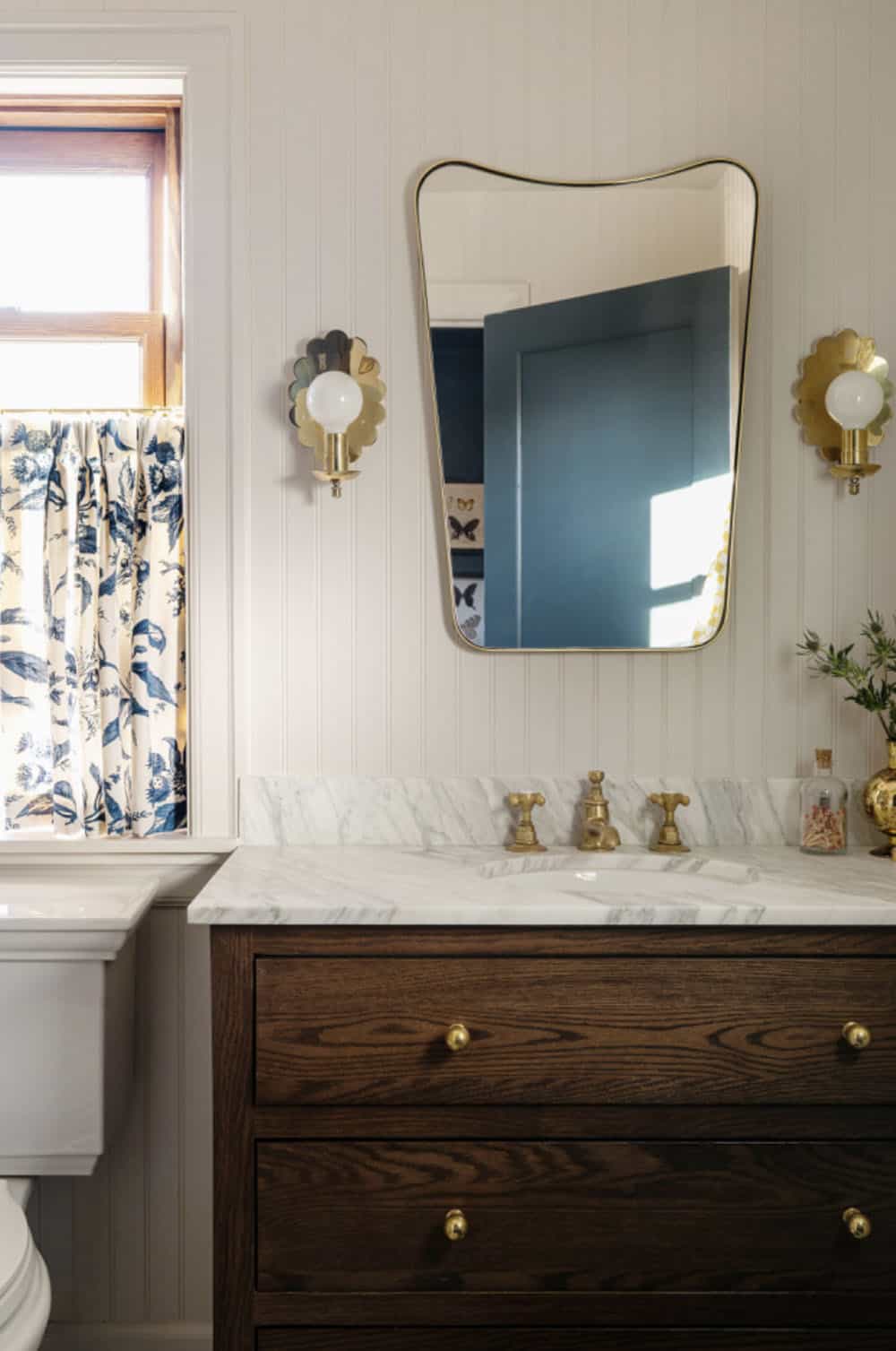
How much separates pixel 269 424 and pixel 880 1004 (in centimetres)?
129

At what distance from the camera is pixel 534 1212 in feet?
4.49

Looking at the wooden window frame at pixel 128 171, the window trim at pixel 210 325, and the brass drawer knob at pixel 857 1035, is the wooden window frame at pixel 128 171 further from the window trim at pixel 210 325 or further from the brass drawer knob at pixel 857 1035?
the brass drawer knob at pixel 857 1035

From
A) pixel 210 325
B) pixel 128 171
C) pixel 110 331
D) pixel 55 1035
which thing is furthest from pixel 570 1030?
pixel 128 171

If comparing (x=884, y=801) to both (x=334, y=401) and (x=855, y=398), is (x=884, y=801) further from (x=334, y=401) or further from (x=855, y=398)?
(x=334, y=401)

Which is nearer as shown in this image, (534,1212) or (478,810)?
(534,1212)

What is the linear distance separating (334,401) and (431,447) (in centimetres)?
21

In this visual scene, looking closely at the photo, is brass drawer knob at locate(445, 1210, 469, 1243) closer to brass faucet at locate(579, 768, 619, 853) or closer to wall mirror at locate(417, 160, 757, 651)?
brass faucet at locate(579, 768, 619, 853)

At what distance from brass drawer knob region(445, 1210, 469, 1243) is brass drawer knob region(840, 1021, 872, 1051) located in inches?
21.5

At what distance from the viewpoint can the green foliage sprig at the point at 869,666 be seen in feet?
5.72

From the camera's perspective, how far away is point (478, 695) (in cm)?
182

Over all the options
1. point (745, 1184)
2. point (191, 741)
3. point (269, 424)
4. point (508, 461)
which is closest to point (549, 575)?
point (508, 461)

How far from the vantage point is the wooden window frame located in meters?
1.92

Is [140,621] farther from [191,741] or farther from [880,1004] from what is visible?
[880,1004]

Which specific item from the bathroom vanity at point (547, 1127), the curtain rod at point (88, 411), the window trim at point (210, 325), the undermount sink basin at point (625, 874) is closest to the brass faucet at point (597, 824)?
the undermount sink basin at point (625, 874)
